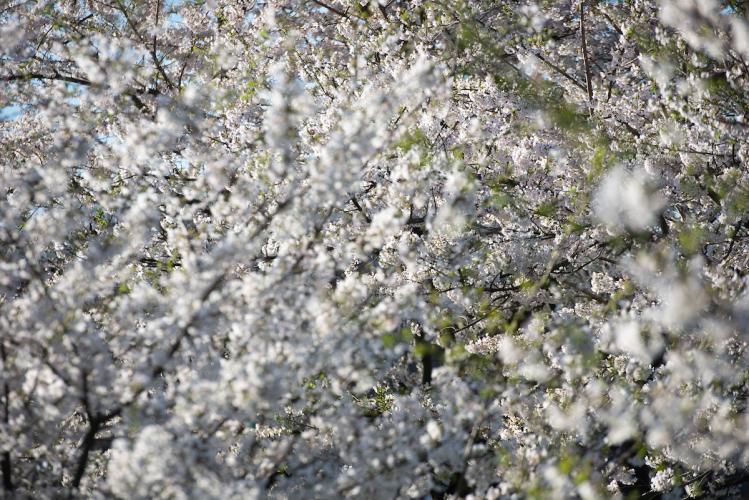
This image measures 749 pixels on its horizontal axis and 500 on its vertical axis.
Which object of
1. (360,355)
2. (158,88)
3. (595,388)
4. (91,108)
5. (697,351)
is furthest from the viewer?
(158,88)

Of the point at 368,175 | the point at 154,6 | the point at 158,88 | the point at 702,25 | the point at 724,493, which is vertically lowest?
the point at 724,493

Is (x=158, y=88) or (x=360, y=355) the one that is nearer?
(x=360, y=355)

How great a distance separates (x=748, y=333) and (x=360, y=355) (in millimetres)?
2145

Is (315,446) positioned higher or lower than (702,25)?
lower

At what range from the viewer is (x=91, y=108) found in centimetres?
576

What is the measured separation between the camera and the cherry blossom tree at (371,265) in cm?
339

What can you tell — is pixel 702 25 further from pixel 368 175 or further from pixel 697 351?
pixel 368 175

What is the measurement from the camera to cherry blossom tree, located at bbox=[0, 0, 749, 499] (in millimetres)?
3393

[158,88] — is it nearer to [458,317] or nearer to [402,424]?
[458,317]

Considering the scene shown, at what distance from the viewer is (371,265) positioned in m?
5.51

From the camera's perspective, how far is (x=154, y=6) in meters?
9.27

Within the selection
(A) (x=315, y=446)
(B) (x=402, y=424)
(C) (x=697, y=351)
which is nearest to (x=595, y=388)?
(C) (x=697, y=351)

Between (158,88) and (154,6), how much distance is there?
2.07 meters

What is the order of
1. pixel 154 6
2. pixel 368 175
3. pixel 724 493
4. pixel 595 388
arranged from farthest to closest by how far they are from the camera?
pixel 154 6 → pixel 368 175 → pixel 724 493 → pixel 595 388
